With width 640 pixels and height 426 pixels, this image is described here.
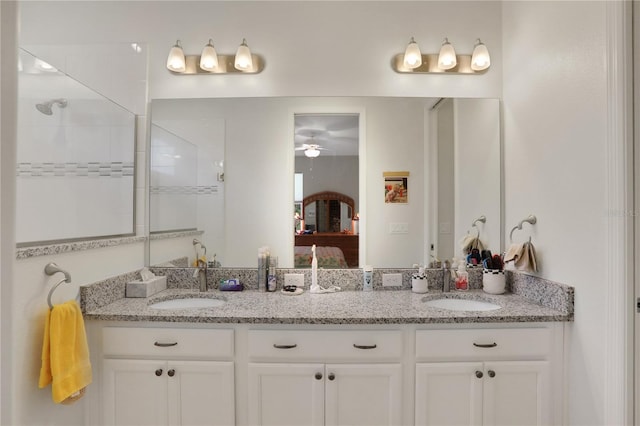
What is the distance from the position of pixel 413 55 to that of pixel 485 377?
1.81 meters

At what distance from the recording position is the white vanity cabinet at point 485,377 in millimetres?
1480

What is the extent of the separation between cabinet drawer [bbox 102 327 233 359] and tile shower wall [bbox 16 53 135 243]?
66 cm

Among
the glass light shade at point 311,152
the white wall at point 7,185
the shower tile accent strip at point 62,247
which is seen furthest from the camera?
the glass light shade at point 311,152

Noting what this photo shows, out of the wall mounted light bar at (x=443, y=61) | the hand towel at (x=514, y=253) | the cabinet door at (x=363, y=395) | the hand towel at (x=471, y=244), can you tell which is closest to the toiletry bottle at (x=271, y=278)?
the cabinet door at (x=363, y=395)

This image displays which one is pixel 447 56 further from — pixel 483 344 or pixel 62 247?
pixel 62 247

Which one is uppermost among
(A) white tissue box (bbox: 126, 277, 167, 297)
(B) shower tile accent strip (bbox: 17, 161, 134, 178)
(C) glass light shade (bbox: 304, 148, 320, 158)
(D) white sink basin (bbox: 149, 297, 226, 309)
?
(C) glass light shade (bbox: 304, 148, 320, 158)

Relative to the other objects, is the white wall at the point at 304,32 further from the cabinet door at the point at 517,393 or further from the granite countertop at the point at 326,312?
the cabinet door at the point at 517,393

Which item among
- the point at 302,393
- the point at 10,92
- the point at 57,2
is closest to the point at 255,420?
the point at 302,393

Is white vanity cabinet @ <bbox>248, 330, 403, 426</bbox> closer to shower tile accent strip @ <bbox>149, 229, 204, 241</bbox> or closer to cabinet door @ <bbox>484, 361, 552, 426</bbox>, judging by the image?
cabinet door @ <bbox>484, 361, 552, 426</bbox>

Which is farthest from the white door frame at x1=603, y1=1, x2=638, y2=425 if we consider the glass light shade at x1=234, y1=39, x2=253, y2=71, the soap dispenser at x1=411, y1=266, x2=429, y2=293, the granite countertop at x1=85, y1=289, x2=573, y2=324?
the glass light shade at x1=234, y1=39, x2=253, y2=71

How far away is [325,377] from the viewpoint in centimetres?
147

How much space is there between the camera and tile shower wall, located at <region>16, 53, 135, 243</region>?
186 cm

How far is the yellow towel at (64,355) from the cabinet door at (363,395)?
Result: 1056 millimetres

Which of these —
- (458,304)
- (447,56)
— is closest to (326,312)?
(458,304)
